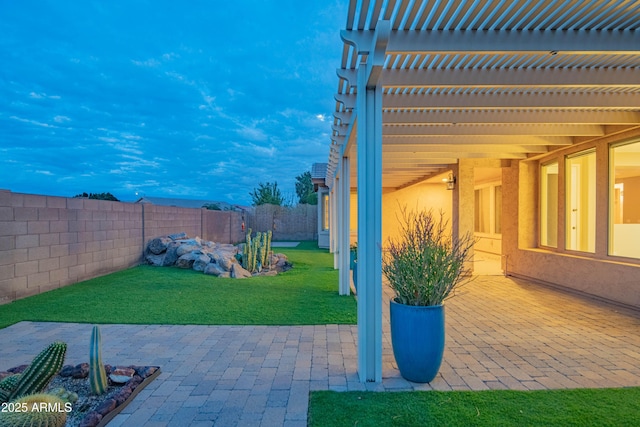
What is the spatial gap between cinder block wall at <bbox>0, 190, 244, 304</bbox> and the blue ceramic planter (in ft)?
20.8

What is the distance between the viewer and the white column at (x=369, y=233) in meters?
3.01

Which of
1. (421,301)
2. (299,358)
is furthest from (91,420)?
(421,301)

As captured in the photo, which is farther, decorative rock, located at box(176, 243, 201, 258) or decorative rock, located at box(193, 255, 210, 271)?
decorative rock, located at box(176, 243, 201, 258)

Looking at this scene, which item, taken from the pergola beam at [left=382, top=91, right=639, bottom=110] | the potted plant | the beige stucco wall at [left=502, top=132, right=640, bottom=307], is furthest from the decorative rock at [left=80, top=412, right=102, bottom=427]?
the beige stucco wall at [left=502, top=132, right=640, bottom=307]

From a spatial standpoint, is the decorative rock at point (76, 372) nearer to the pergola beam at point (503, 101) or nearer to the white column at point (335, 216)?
the pergola beam at point (503, 101)

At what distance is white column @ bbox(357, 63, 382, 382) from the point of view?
9.88 feet

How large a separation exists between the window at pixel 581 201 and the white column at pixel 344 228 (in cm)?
459

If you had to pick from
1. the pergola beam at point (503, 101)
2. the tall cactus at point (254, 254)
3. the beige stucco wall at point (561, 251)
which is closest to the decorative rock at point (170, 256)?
the tall cactus at point (254, 254)

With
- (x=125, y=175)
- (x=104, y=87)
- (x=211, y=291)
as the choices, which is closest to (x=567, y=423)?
(x=211, y=291)

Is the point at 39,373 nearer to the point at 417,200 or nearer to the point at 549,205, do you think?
the point at 549,205

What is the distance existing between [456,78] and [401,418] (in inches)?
136

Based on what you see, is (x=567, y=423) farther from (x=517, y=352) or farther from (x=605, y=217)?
(x=605, y=217)

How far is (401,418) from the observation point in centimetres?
238

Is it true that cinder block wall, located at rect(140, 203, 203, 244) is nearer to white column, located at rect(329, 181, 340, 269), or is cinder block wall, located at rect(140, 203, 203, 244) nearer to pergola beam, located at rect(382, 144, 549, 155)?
white column, located at rect(329, 181, 340, 269)
